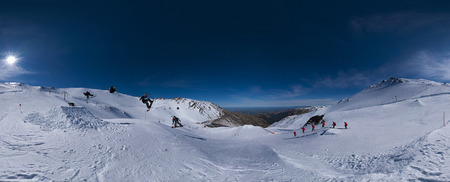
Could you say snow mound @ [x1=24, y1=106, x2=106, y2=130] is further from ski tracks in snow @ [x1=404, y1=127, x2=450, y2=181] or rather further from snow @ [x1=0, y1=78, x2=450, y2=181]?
ski tracks in snow @ [x1=404, y1=127, x2=450, y2=181]

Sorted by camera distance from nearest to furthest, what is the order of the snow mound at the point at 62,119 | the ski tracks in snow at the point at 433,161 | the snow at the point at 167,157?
the ski tracks in snow at the point at 433,161, the snow at the point at 167,157, the snow mound at the point at 62,119

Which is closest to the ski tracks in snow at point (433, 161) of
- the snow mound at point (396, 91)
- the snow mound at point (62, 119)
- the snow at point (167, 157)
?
the snow at point (167, 157)

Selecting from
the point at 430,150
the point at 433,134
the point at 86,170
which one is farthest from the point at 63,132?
the point at 433,134

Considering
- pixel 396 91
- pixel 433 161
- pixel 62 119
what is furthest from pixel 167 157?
pixel 396 91

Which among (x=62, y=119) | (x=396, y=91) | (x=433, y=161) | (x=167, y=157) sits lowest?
(x=167, y=157)

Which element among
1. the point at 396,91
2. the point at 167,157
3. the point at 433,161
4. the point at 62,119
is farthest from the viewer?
the point at 396,91

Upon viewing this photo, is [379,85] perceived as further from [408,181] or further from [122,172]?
[122,172]

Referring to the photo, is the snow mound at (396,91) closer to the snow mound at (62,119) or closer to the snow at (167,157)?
the snow at (167,157)

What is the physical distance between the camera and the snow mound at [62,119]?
12008mm

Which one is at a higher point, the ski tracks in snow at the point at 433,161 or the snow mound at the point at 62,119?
the snow mound at the point at 62,119

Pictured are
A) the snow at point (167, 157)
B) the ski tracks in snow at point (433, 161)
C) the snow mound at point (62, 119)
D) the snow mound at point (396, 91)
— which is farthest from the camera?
the snow mound at point (396, 91)

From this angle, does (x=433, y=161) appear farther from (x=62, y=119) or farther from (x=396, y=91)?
(x=396, y=91)

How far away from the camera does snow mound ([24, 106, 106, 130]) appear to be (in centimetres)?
→ 1201

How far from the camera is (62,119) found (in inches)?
488
